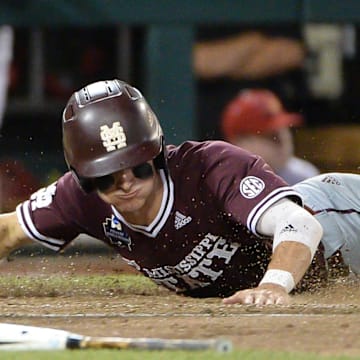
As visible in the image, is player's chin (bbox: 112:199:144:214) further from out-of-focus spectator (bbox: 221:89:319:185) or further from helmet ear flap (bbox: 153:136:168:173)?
out-of-focus spectator (bbox: 221:89:319:185)

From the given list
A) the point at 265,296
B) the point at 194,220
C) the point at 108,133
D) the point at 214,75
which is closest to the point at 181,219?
the point at 194,220

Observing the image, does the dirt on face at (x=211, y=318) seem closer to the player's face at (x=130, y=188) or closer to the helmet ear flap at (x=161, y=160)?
the player's face at (x=130, y=188)

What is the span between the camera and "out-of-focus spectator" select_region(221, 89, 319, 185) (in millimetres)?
11078

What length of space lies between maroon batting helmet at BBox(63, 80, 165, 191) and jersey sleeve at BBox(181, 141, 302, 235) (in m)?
0.23

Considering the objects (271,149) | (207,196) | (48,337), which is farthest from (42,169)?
(48,337)

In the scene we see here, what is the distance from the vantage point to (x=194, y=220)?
6.35m

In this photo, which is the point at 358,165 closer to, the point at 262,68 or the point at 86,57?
the point at 262,68

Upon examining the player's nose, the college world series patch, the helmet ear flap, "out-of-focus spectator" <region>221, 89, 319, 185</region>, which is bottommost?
"out-of-focus spectator" <region>221, 89, 319, 185</region>

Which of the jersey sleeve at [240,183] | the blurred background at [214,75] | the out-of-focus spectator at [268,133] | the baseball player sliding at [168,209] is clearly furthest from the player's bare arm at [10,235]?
the blurred background at [214,75]

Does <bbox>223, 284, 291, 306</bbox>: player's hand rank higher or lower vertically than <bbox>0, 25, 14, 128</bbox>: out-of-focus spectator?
lower

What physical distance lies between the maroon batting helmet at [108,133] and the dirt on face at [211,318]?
60 centimetres

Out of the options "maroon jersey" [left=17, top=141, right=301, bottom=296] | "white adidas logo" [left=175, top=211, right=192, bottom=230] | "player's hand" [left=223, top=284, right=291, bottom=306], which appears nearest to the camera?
"player's hand" [left=223, top=284, right=291, bottom=306]

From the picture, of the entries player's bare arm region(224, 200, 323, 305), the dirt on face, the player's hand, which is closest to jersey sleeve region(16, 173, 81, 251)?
the dirt on face

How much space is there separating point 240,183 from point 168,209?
0.35 metres
